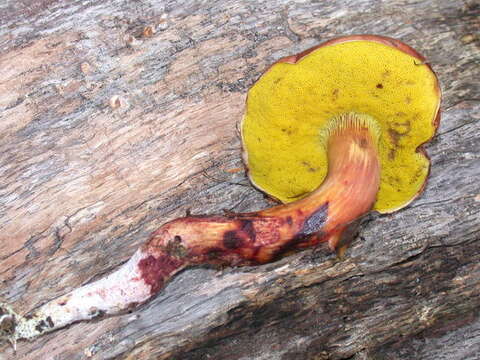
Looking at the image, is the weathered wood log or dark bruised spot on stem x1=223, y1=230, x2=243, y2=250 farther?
the weathered wood log

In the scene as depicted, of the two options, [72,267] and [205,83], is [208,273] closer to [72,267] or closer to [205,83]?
[72,267]

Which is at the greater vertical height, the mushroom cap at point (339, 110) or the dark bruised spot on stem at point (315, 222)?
the mushroom cap at point (339, 110)

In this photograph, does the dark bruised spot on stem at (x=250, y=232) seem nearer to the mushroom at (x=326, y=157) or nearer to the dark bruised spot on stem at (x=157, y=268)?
the mushroom at (x=326, y=157)

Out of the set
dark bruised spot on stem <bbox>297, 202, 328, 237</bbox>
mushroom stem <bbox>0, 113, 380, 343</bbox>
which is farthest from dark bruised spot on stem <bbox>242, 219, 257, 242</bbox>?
dark bruised spot on stem <bbox>297, 202, 328, 237</bbox>

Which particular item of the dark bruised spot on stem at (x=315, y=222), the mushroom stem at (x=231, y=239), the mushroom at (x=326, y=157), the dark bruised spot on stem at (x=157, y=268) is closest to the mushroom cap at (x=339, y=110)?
the mushroom at (x=326, y=157)

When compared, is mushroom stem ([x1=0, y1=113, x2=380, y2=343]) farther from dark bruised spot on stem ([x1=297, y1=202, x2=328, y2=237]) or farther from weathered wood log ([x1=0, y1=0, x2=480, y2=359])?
weathered wood log ([x1=0, y1=0, x2=480, y2=359])

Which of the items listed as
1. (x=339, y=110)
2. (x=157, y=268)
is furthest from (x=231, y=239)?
(x=339, y=110)

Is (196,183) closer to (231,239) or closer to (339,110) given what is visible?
(231,239)

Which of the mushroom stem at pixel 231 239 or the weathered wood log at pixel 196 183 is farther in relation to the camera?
the weathered wood log at pixel 196 183
